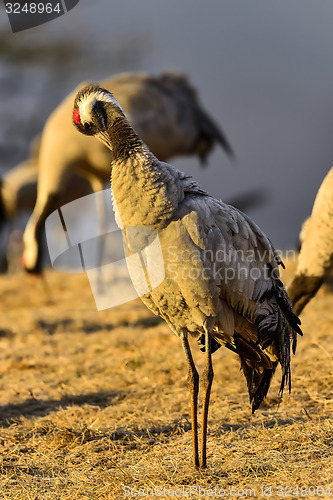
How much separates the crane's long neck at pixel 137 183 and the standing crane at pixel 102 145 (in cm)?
484

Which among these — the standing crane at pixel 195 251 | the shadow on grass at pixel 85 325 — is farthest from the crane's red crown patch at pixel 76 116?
the shadow on grass at pixel 85 325

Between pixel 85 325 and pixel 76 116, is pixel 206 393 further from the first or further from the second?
pixel 85 325

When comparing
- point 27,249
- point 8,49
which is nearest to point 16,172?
point 8,49

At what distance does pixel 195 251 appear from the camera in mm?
2932

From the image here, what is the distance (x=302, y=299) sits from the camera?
4.69 metres

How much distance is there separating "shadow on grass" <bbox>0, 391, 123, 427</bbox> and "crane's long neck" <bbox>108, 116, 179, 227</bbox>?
5.90 feet

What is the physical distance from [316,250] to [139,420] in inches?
67.6

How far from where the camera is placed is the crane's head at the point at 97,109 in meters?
3.16

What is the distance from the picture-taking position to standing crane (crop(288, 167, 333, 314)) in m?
4.28

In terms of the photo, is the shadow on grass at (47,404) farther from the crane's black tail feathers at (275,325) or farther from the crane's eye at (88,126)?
the crane's eye at (88,126)

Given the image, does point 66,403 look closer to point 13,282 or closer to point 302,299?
point 302,299

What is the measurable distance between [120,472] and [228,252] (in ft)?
3.93

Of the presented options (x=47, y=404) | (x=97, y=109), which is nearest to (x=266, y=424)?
(x=47, y=404)

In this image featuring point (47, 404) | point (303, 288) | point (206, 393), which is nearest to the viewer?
point (206, 393)
